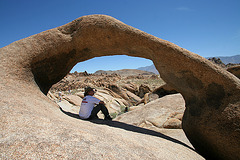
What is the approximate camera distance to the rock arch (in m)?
3.21

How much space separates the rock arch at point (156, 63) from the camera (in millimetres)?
3211

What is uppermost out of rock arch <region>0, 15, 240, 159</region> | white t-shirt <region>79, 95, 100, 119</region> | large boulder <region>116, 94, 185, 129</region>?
rock arch <region>0, 15, 240, 159</region>

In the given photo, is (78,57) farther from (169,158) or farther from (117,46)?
(169,158)

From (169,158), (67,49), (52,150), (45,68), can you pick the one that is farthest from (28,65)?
(169,158)

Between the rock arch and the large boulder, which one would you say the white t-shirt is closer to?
the rock arch

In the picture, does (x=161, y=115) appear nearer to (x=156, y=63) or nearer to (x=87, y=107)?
(x=156, y=63)

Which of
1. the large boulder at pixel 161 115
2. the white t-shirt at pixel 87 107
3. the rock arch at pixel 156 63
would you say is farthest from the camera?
the large boulder at pixel 161 115

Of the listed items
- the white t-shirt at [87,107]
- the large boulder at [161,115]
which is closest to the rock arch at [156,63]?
the white t-shirt at [87,107]

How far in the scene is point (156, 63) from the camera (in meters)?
4.22

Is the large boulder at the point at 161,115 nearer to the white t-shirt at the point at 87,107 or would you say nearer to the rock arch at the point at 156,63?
the rock arch at the point at 156,63

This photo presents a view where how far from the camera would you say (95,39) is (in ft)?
14.5

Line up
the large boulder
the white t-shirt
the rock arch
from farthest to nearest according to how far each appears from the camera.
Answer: the large boulder → the white t-shirt → the rock arch

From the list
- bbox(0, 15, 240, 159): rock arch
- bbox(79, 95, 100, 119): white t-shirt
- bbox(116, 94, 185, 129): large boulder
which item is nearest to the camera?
bbox(0, 15, 240, 159): rock arch

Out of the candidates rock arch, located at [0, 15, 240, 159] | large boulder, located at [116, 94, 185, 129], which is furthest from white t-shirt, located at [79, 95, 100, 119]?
large boulder, located at [116, 94, 185, 129]
